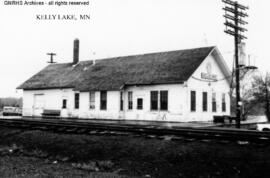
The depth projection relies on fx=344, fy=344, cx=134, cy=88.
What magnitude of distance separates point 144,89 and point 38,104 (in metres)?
13.4

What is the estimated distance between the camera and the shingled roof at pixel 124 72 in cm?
2665

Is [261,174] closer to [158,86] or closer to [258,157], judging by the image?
[258,157]

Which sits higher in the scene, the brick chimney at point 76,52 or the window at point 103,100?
the brick chimney at point 76,52

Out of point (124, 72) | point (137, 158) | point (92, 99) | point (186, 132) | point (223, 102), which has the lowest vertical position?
point (137, 158)

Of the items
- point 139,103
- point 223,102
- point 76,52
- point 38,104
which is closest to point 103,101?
point 139,103

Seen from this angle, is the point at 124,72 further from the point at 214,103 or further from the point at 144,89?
the point at 214,103

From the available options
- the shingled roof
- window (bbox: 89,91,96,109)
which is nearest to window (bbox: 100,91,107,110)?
the shingled roof

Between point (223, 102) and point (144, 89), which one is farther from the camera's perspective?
point (223, 102)

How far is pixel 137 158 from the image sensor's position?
9.91 metres

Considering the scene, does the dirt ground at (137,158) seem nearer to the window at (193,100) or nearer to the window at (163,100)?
the window at (163,100)

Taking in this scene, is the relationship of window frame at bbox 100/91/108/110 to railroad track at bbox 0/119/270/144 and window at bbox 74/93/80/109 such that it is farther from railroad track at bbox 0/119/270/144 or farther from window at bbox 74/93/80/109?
railroad track at bbox 0/119/270/144

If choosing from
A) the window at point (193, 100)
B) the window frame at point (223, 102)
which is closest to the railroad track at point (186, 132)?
the window at point (193, 100)

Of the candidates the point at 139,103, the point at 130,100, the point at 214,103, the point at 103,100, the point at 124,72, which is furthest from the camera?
the point at 124,72

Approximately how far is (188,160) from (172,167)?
596 mm
